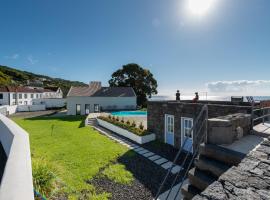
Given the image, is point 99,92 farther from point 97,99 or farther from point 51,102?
point 51,102

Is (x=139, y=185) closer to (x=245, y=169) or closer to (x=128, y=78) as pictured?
(x=245, y=169)

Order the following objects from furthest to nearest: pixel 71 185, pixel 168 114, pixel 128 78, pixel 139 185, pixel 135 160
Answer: pixel 128 78 → pixel 168 114 → pixel 135 160 → pixel 139 185 → pixel 71 185

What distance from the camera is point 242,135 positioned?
16.2 feet

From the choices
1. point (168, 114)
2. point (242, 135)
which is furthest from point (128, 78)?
point (242, 135)

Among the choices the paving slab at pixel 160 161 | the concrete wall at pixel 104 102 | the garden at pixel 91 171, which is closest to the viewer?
the garden at pixel 91 171

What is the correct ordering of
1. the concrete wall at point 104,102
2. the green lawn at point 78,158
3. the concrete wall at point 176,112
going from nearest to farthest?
the green lawn at point 78,158, the concrete wall at point 176,112, the concrete wall at point 104,102

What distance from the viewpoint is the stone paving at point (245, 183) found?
7.08 feet

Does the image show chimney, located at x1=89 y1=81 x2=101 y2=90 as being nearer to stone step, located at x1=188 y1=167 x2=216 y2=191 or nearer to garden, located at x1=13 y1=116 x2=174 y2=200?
garden, located at x1=13 y1=116 x2=174 y2=200

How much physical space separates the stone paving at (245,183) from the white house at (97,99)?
31446mm

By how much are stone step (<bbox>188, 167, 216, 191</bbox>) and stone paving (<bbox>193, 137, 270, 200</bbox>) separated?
79 centimetres

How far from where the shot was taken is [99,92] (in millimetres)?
34719

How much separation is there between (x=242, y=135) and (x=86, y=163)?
8287 millimetres

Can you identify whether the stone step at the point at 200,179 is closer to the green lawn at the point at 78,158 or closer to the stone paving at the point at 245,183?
the stone paving at the point at 245,183

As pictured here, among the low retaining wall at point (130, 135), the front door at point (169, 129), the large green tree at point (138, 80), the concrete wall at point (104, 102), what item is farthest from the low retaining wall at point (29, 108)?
the front door at point (169, 129)
